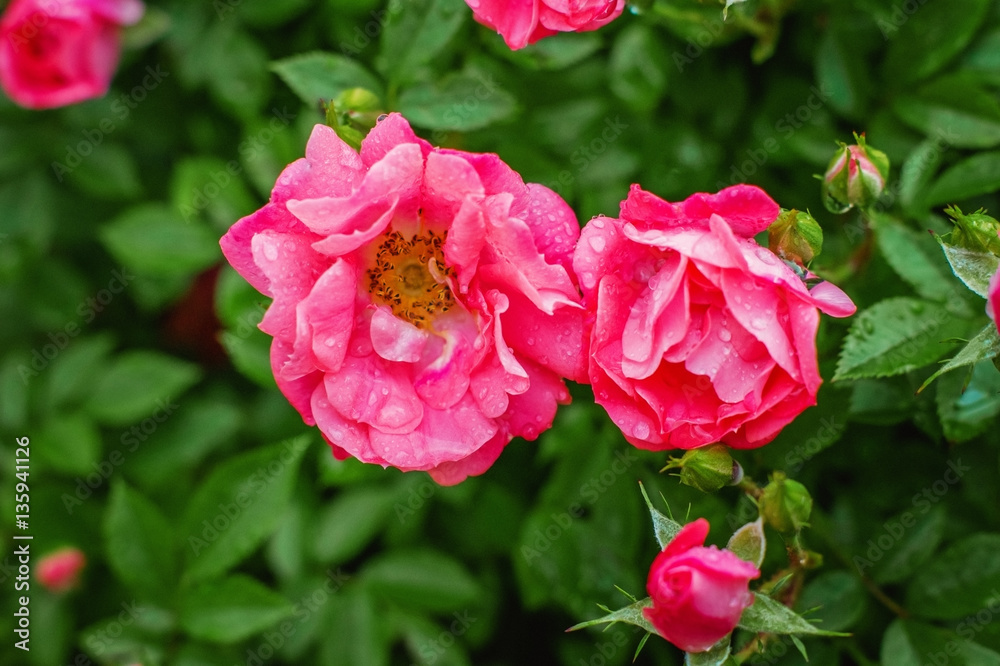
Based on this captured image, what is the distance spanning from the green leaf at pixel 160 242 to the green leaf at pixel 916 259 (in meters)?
1.72

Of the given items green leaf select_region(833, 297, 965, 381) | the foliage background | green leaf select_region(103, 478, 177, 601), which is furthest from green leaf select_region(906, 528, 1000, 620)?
green leaf select_region(103, 478, 177, 601)

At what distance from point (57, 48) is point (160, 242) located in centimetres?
68

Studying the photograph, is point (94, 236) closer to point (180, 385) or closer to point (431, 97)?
point (180, 385)

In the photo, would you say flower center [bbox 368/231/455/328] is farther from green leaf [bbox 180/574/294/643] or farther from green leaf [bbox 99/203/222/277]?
green leaf [bbox 99/203/222/277]

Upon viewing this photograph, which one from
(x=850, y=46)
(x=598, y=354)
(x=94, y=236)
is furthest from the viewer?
(x=94, y=236)

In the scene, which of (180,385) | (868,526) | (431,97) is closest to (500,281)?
(431,97)

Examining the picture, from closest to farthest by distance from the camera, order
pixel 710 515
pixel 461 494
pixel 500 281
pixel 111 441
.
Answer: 1. pixel 500 281
2. pixel 710 515
3. pixel 461 494
4. pixel 111 441

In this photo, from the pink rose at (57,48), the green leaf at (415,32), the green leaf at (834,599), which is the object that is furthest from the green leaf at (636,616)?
the pink rose at (57,48)

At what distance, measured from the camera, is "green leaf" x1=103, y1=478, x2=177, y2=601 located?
194 centimetres

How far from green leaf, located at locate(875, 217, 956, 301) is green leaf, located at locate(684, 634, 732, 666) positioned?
78 centimetres

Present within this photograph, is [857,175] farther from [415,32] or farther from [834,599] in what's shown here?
[415,32]

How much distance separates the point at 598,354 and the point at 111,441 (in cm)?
191

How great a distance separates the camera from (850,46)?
1930 millimetres

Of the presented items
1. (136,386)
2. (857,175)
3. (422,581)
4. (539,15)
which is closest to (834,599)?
(857,175)
